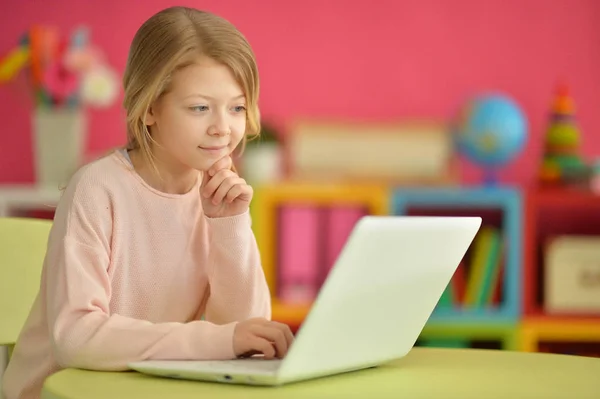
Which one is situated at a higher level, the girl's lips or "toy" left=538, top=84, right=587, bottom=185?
the girl's lips

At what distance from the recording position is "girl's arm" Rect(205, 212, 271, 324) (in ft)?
4.55

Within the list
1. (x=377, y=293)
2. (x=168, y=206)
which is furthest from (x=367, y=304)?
(x=168, y=206)

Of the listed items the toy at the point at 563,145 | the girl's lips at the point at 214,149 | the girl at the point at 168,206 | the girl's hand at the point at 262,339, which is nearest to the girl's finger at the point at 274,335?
the girl's hand at the point at 262,339

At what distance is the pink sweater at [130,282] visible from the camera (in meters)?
1.16

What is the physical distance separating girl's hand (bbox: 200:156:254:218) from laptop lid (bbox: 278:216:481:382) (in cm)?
27

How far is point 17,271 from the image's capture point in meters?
1.59

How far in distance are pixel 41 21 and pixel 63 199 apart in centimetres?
256

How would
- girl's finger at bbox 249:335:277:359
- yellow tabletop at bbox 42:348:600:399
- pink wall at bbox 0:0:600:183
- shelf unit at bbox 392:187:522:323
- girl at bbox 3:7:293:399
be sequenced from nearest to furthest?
yellow tabletop at bbox 42:348:600:399 < girl's finger at bbox 249:335:277:359 < girl at bbox 3:7:293:399 < shelf unit at bbox 392:187:522:323 < pink wall at bbox 0:0:600:183

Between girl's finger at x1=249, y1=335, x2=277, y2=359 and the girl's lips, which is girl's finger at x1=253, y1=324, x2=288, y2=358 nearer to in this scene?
girl's finger at x1=249, y1=335, x2=277, y2=359

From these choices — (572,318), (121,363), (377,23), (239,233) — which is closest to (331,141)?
(377,23)

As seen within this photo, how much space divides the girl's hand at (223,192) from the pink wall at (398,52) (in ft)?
7.72

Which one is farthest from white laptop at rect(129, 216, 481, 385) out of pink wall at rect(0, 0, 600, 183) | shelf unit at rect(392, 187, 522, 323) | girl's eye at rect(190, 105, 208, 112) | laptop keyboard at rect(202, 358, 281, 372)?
pink wall at rect(0, 0, 600, 183)

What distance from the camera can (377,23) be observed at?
3762 millimetres

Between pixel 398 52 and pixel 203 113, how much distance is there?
2497mm
